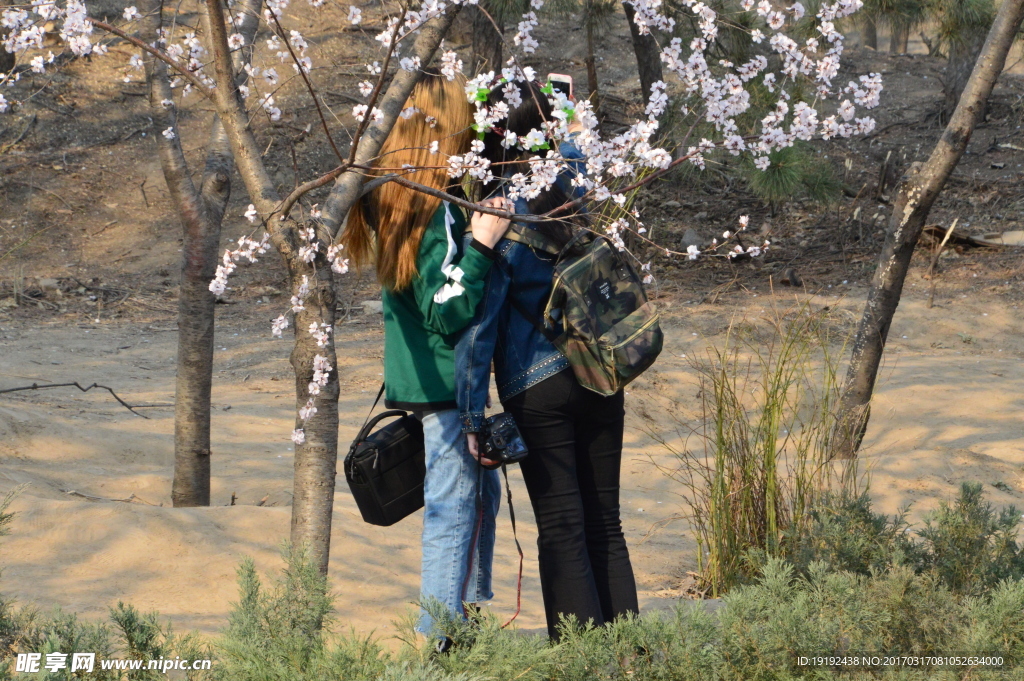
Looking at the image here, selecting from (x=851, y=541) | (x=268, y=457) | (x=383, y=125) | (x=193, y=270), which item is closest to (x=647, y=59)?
(x=268, y=457)

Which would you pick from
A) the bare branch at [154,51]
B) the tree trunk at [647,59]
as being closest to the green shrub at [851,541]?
the bare branch at [154,51]

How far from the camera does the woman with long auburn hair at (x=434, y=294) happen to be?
7.25 feet

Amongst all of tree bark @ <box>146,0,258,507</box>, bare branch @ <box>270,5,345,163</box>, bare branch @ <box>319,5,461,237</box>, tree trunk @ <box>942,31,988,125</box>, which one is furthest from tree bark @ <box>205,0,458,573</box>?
tree trunk @ <box>942,31,988,125</box>

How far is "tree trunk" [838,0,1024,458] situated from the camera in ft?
13.6

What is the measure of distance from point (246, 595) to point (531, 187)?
1152 millimetres

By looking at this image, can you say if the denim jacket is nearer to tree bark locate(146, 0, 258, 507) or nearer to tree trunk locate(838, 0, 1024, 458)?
tree bark locate(146, 0, 258, 507)

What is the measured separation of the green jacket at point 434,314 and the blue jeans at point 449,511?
0.09m

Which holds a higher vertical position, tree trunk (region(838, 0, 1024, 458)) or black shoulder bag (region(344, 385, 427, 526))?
tree trunk (region(838, 0, 1024, 458))

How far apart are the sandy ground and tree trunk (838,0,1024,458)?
0.58 metres

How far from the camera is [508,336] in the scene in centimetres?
235

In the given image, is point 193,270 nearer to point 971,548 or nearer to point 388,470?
point 388,470

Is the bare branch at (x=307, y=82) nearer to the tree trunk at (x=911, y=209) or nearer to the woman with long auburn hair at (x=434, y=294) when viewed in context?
the woman with long auburn hair at (x=434, y=294)

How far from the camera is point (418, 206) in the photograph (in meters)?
2.26

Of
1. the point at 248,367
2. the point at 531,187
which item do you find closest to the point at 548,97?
the point at 531,187
